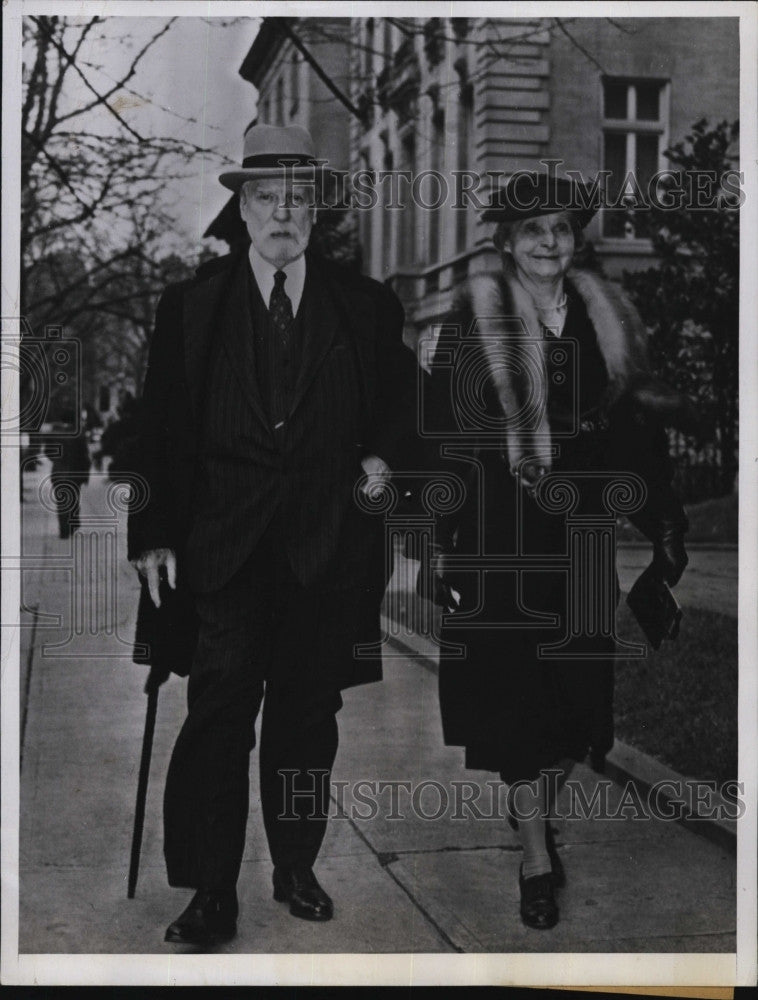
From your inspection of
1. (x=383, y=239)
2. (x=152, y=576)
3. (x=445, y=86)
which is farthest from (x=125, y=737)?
(x=445, y=86)

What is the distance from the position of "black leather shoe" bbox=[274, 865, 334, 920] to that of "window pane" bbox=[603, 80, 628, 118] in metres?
2.66

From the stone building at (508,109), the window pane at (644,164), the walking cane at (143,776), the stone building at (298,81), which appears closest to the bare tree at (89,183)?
the stone building at (298,81)

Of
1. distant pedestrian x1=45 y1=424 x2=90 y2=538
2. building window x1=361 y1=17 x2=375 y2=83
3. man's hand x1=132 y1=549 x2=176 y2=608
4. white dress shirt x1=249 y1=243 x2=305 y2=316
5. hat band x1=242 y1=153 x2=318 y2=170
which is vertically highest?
building window x1=361 y1=17 x2=375 y2=83

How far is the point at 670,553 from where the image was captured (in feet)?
17.0

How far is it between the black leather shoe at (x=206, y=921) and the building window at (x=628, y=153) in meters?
2.49

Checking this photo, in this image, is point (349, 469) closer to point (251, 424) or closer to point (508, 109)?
point (251, 424)

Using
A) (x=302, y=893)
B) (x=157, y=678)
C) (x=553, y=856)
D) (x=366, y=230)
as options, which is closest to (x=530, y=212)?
(x=366, y=230)

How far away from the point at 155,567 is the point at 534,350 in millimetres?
1408

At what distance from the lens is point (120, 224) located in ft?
16.8

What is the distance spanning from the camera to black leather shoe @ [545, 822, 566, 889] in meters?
5.16

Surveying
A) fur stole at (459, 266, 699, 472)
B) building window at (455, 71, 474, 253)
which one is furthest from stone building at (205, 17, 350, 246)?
fur stole at (459, 266, 699, 472)

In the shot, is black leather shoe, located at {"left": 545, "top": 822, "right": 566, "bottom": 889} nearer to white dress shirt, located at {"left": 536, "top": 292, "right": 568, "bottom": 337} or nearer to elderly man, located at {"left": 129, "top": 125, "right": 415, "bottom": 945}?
elderly man, located at {"left": 129, "top": 125, "right": 415, "bottom": 945}

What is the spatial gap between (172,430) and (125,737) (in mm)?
1018

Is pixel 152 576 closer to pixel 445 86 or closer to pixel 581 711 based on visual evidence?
pixel 581 711
